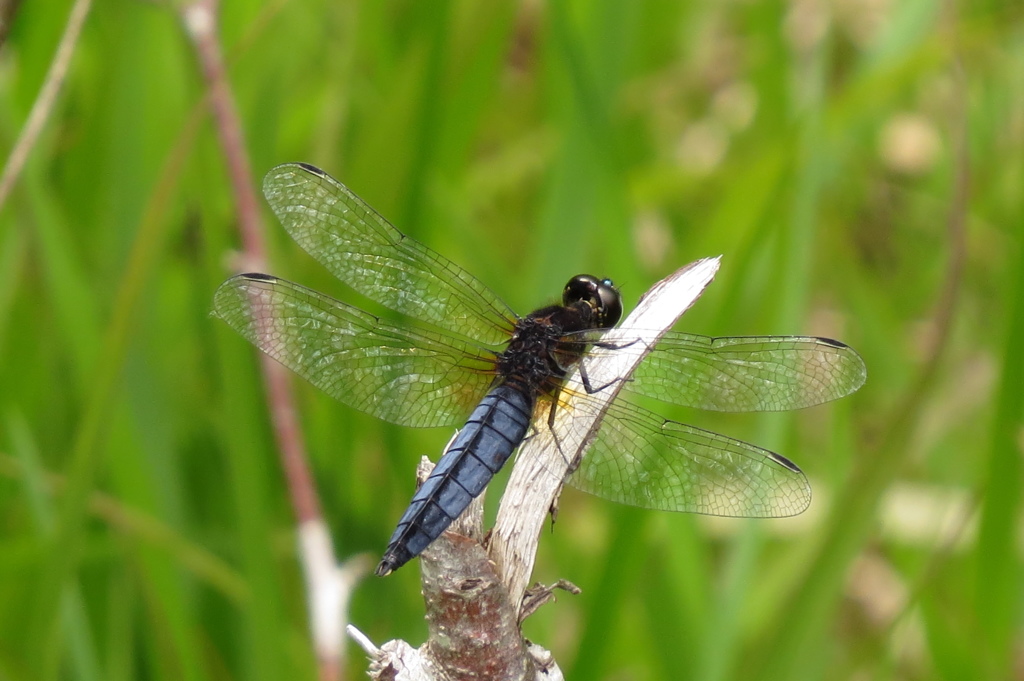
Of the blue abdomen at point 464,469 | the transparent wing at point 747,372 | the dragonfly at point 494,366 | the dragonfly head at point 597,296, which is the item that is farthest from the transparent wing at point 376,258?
the transparent wing at point 747,372

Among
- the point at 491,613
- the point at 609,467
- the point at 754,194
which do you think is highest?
the point at 754,194

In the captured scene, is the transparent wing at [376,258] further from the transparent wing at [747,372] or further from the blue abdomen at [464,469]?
the transparent wing at [747,372]

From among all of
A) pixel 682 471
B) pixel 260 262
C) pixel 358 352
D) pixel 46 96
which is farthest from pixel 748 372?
pixel 46 96

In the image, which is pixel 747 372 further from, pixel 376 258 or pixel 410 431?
pixel 410 431

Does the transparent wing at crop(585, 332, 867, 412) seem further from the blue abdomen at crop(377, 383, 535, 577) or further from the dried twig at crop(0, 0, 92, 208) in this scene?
the dried twig at crop(0, 0, 92, 208)

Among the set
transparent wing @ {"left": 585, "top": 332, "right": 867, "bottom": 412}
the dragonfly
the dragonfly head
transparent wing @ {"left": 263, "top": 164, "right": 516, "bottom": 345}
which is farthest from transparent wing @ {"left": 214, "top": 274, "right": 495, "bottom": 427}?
transparent wing @ {"left": 585, "top": 332, "right": 867, "bottom": 412}

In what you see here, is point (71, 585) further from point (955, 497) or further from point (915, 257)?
point (915, 257)

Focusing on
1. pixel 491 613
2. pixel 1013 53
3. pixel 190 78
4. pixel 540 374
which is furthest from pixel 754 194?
pixel 1013 53
